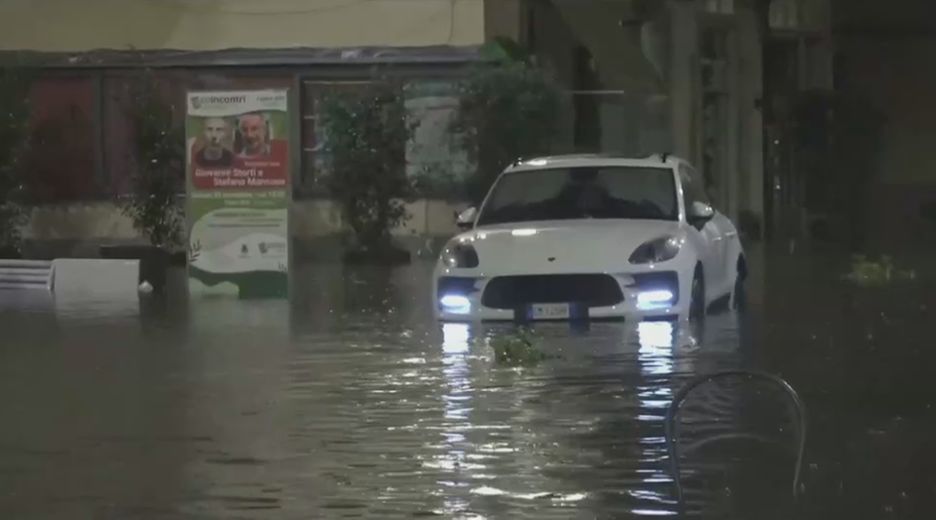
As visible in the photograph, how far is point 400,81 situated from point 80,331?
37.5 feet

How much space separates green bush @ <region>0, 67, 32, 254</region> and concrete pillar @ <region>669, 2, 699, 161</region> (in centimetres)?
1057

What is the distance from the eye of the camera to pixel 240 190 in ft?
60.5

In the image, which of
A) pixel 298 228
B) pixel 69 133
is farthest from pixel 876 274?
pixel 69 133

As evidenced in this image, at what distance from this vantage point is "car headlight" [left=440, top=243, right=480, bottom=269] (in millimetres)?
13703

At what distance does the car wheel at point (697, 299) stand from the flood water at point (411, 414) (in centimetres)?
21

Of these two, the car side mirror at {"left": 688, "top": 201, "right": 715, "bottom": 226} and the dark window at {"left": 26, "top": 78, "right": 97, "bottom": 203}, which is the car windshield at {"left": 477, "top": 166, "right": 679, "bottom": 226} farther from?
the dark window at {"left": 26, "top": 78, "right": 97, "bottom": 203}

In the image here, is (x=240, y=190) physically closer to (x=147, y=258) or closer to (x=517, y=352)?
(x=147, y=258)

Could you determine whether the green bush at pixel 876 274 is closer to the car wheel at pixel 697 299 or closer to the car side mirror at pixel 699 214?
the car side mirror at pixel 699 214

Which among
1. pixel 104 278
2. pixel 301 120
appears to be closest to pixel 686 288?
pixel 104 278

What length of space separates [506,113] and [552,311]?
39.7 feet

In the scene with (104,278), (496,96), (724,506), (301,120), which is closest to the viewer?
(724,506)

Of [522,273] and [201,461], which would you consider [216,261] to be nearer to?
[522,273]

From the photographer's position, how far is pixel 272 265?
1852 cm

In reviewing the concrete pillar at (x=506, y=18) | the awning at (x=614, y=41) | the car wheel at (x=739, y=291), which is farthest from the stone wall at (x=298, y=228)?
the car wheel at (x=739, y=291)
